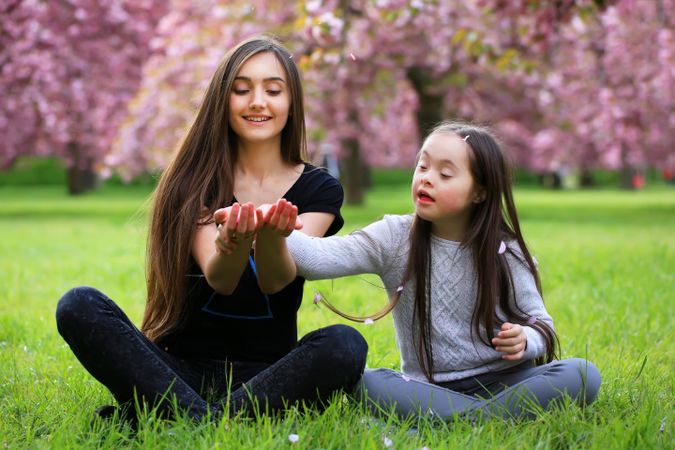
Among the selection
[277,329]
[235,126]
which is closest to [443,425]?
[277,329]

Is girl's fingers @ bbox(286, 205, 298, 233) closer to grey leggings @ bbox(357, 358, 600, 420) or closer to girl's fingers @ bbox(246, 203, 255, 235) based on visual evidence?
girl's fingers @ bbox(246, 203, 255, 235)

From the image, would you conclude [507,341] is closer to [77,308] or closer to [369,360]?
[369,360]

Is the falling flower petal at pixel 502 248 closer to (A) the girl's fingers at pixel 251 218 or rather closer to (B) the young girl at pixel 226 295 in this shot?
(B) the young girl at pixel 226 295

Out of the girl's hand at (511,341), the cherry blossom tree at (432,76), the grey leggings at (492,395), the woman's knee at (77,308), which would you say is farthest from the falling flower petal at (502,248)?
the cherry blossom tree at (432,76)

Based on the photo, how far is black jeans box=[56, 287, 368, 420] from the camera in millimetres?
2488

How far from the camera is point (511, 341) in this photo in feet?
8.23

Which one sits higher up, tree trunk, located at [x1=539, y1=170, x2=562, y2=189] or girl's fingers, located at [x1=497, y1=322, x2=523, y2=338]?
girl's fingers, located at [x1=497, y1=322, x2=523, y2=338]

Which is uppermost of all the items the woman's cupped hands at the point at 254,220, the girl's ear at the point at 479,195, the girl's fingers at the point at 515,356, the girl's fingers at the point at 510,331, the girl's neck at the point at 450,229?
the girl's ear at the point at 479,195

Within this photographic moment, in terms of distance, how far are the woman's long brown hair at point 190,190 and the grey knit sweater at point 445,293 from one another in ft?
1.58

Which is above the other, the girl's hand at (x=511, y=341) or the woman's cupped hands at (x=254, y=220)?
the woman's cupped hands at (x=254, y=220)

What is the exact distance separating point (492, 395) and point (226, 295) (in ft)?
2.95

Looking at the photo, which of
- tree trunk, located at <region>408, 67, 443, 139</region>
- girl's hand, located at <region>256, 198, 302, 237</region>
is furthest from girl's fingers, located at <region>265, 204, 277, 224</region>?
tree trunk, located at <region>408, 67, 443, 139</region>

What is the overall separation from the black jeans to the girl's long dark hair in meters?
0.26

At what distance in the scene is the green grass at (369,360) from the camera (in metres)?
2.34
